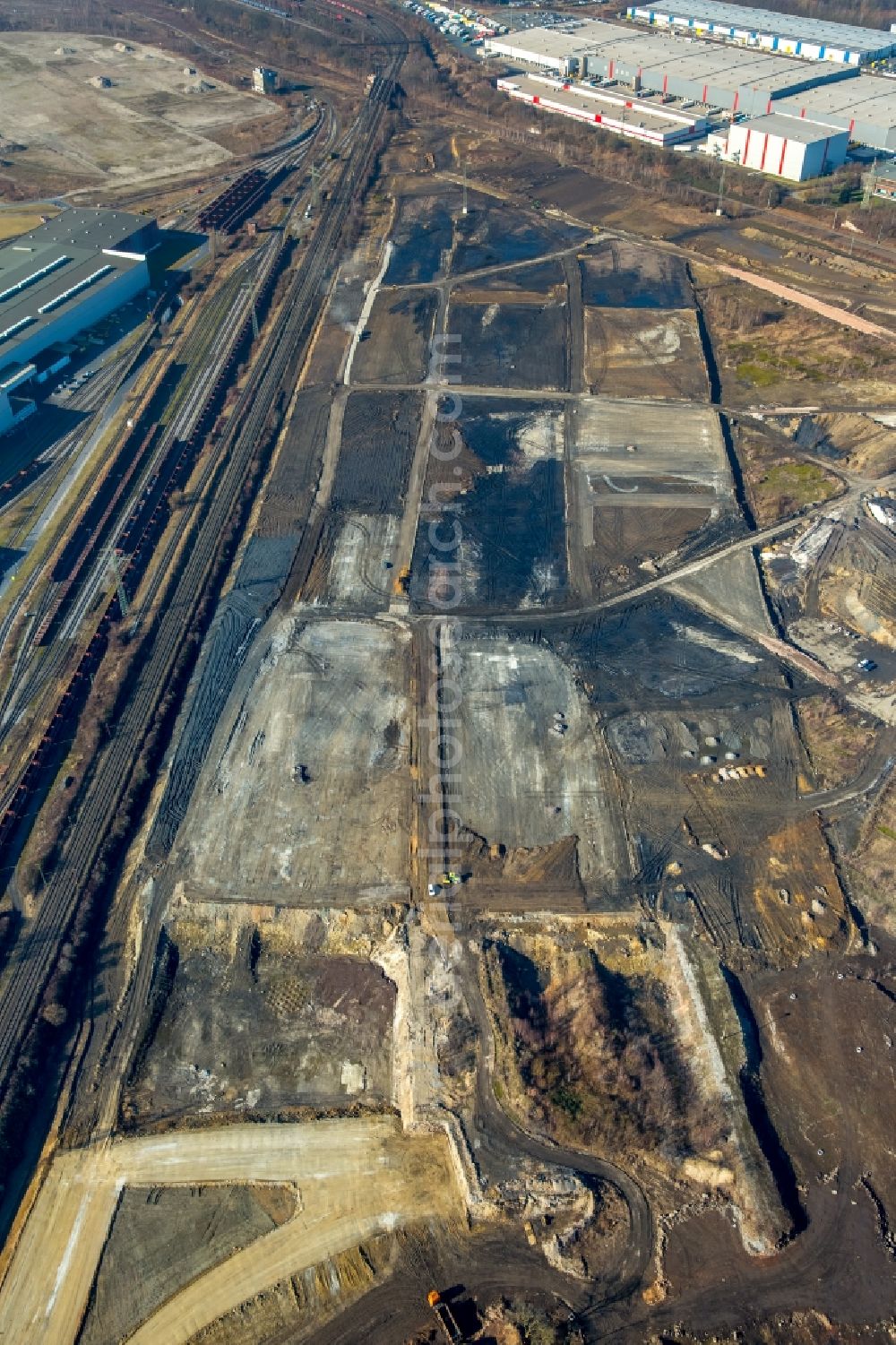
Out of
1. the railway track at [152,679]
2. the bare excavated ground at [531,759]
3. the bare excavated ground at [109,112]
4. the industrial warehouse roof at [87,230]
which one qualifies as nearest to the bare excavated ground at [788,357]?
the bare excavated ground at [531,759]

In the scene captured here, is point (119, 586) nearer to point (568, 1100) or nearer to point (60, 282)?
point (568, 1100)

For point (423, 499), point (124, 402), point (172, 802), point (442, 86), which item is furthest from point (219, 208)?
point (172, 802)

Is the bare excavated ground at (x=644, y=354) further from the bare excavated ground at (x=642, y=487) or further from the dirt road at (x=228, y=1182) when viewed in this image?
the dirt road at (x=228, y=1182)

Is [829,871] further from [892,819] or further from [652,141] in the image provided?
[652,141]

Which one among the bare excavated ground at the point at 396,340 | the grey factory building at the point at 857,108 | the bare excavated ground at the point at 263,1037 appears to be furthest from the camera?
the grey factory building at the point at 857,108

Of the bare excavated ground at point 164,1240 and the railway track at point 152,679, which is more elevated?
the railway track at point 152,679

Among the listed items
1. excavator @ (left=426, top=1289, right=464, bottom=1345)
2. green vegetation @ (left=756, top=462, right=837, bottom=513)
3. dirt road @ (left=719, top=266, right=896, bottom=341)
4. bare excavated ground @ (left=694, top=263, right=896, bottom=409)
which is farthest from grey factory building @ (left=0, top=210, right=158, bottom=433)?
excavator @ (left=426, top=1289, right=464, bottom=1345)
